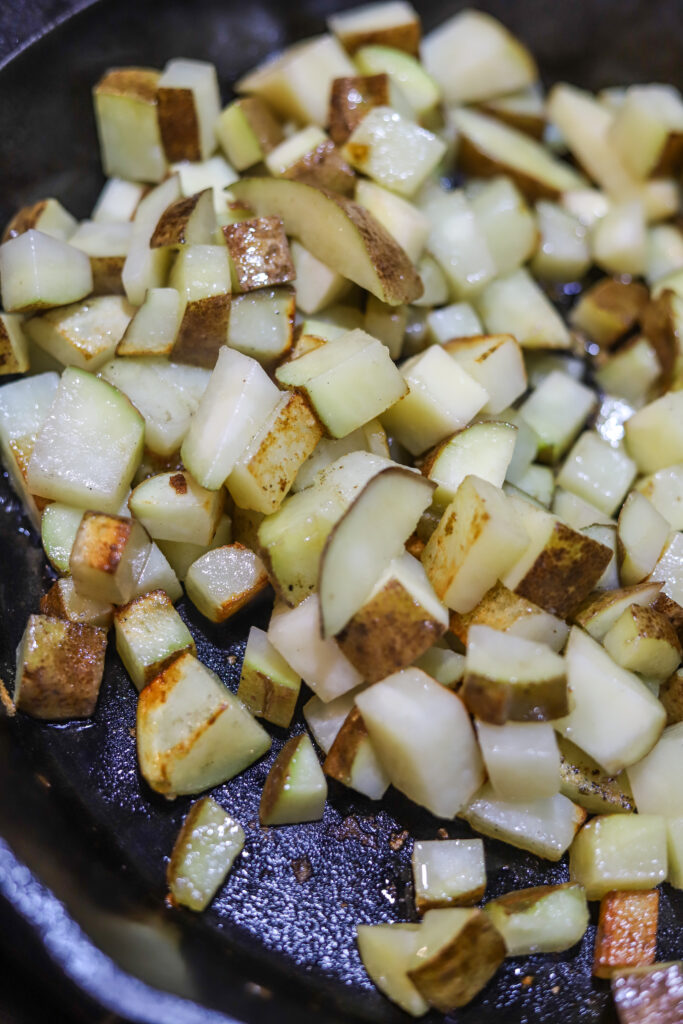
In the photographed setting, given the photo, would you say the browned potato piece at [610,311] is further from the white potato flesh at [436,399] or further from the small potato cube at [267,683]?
the small potato cube at [267,683]

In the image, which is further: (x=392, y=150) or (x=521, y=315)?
(x=521, y=315)

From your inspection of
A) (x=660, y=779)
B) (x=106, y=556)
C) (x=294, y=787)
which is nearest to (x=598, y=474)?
(x=660, y=779)

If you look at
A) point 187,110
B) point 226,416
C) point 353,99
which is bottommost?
point 226,416

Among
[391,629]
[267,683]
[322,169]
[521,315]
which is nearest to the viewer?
[391,629]

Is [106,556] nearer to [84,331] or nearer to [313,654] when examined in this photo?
[313,654]

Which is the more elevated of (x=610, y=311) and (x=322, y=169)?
(x=322, y=169)

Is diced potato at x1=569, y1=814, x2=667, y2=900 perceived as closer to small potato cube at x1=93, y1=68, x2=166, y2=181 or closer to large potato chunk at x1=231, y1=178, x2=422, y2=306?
large potato chunk at x1=231, y1=178, x2=422, y2=306

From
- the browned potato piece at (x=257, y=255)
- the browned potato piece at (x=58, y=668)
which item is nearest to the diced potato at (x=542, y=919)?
the browned potato piece at (x=58, y=668)
